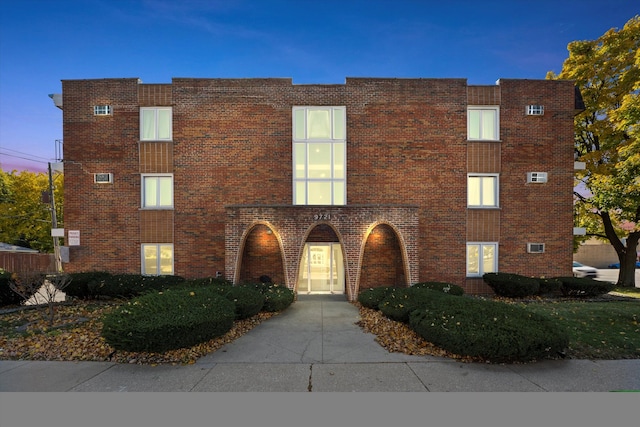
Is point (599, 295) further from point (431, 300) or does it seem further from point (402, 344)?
point (402, 344)

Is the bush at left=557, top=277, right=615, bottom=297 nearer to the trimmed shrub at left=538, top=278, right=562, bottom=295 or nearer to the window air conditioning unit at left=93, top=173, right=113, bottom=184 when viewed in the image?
the trimmed shrub at left=538, top=278, right=562, bottom=295

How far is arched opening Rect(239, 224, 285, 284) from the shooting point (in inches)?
483

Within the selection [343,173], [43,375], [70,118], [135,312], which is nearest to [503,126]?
[343,173]

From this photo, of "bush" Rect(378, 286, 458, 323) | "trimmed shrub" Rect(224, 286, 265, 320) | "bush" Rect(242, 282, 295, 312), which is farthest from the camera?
"bush" Rect(242, 282, 295, 312)

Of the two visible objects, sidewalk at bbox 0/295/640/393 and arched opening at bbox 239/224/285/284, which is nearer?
sidewalk at bbox 0/295/640/393

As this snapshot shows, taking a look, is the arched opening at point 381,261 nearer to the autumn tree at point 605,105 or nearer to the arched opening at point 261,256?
the arched opening at point 261,256

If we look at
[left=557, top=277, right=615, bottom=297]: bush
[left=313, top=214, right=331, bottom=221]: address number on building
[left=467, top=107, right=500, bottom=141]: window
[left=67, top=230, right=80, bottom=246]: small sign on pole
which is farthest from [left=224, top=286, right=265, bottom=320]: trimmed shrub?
[left=557, top=277, right=615, bottom=297]: bush

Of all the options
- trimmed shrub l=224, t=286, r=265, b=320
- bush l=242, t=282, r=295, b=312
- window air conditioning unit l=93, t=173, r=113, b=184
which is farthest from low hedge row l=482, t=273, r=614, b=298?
window air conditioning unit l=93, t=173, r=113, b=184

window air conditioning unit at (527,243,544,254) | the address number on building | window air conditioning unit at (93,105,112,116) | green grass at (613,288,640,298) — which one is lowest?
green grass at (613,288,640,298)

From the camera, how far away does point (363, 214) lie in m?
11.3

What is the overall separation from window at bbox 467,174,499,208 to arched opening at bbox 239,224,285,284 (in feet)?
29.2

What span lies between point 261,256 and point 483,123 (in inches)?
456

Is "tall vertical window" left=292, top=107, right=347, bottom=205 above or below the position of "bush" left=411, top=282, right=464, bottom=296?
above

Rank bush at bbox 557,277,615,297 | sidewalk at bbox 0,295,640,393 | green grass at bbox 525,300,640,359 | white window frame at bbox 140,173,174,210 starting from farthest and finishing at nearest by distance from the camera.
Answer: white window frame at bbox 140,173,174,210, bush at bbox 557,277,615,297, green grass at bbox 525,300,640,359, sidewalk at bbox 0,295,640,393
